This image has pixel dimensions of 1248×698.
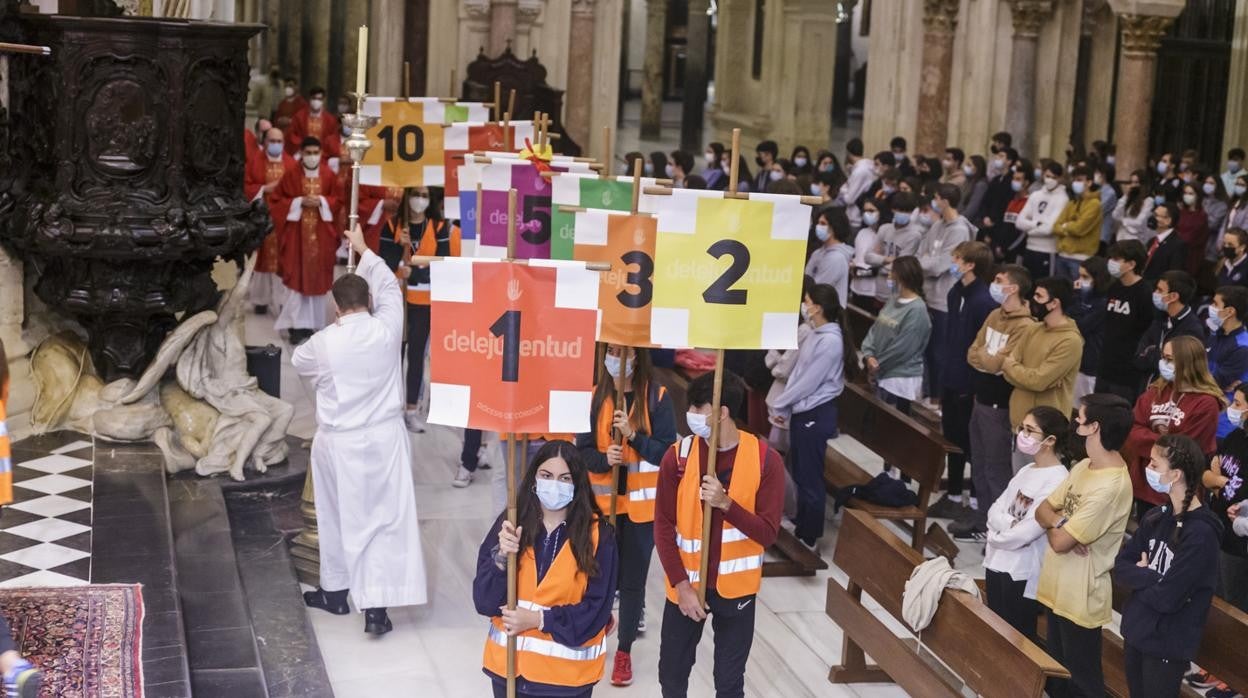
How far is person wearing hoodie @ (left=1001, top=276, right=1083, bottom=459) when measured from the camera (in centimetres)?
1015

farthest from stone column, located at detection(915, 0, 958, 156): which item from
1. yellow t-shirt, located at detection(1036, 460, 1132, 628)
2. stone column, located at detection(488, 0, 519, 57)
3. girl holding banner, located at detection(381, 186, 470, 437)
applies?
yellow t-shirt, located at detection(1036, 460, 1132, 628)

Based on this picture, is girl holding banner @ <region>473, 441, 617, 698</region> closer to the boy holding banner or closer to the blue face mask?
the blue face mask

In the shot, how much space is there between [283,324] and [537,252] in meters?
6.13

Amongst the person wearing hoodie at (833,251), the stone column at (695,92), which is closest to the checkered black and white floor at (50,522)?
the person wearing hoodie at (833,251)

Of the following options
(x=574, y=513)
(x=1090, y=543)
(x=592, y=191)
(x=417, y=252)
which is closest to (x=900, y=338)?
(x=592, y=191)

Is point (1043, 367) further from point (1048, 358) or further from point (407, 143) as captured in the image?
point (407, 143)

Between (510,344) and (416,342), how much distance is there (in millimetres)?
5911

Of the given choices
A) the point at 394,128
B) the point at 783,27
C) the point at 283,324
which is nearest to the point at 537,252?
the point at 394,128

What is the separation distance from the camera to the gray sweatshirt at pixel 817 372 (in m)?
10.6

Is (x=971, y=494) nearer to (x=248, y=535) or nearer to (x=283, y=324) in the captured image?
(x=248, y=535)

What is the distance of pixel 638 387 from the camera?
8.51m

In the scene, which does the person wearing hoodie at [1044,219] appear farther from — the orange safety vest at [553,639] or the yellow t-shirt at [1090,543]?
the orange safety vest at [553,639]

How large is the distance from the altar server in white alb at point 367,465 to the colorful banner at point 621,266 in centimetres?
117

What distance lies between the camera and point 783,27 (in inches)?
1169
